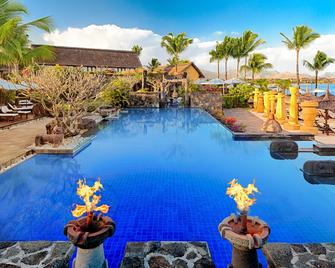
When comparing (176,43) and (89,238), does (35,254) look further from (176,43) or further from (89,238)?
(176,43)

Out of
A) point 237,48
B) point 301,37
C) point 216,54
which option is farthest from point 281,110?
point 216,54

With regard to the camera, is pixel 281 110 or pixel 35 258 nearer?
pixel 35 258

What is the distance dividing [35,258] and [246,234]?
245 centimetres

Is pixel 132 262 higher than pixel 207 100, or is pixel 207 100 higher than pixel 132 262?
pixel 207 100

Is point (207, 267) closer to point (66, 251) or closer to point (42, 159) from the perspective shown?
point (66, 251)

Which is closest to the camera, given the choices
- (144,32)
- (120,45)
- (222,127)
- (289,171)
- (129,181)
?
(129,181)

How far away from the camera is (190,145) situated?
10.9 metres

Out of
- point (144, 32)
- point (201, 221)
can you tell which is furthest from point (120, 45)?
point (201, 221)

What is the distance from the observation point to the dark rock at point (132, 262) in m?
3.33

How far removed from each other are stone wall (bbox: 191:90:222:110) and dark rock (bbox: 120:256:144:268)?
68.4 feet

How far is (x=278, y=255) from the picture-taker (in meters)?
3.45

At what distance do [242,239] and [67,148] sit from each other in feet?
24.3

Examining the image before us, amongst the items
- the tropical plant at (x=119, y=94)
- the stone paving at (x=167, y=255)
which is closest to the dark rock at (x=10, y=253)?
the stone paving at (x=167, y=255)

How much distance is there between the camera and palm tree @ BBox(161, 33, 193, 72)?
39.3m
